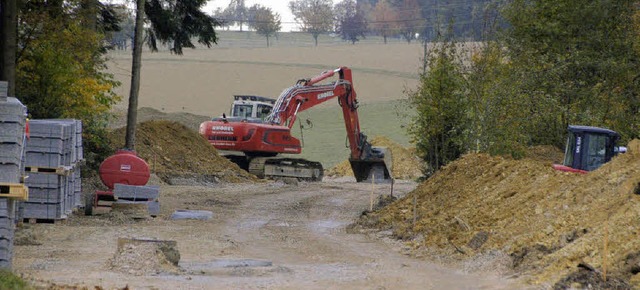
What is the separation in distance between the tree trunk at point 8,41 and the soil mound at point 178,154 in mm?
9832

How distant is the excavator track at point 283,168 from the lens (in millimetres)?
39000

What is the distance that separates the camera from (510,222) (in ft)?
59.8

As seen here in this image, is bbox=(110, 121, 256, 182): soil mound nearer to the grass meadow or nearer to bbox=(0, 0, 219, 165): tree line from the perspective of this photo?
bbox=(0, 0, 219, 165): tree line

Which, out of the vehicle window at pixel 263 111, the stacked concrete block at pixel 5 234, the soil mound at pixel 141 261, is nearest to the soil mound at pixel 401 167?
the vehicle window at pixel 263 111

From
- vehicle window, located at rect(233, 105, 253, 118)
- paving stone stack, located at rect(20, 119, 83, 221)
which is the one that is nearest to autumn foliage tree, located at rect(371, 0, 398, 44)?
vehicle window, located at rect(233, 105, 253, 118)

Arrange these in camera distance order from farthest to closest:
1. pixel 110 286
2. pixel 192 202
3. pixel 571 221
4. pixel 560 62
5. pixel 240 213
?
pixel 560 62
pixel 192 202
pixel 240 213
pixel 571 221
pixel 110 286

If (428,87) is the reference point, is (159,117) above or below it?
below

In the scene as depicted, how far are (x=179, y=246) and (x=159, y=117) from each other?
43115 mm

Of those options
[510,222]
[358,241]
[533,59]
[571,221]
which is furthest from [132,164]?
[533,59]

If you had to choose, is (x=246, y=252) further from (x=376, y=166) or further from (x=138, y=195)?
(x=376, y=166)

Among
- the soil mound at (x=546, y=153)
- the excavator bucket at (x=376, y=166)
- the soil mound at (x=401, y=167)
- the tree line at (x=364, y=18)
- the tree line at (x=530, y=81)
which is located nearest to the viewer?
the tree line at (x=530, y=81)

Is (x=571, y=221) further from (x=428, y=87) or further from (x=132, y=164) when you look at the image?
(x=428, y=87)

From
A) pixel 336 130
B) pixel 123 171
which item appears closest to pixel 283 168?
pixel 123 171

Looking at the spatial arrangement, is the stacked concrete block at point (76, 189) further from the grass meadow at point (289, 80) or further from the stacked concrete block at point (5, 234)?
the grass meadow at point (289, 80)
